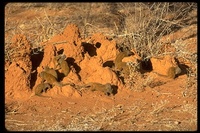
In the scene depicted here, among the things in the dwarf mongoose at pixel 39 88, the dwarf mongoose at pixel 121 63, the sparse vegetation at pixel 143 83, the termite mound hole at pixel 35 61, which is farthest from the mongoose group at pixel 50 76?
the dwarf mongoose at pixel 121 63

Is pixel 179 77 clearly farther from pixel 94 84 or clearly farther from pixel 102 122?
pixel 102 122

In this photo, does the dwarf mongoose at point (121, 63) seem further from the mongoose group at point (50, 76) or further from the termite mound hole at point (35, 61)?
the termite mound hole at point (35, 61)

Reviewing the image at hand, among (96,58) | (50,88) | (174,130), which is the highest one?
(96,58)

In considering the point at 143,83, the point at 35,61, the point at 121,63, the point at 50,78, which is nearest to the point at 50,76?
the point at 50,78

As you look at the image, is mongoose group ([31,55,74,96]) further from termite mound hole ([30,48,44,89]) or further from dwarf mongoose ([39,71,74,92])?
termite mound hole ([30,48,44,89])

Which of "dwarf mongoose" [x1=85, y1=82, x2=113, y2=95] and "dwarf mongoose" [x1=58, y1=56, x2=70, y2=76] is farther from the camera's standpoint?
"dwarf mongoose" [x1=58, y1=56, x2=70, y2=76]

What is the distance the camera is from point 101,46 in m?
6.93

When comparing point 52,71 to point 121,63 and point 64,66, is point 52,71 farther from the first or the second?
point 121,63

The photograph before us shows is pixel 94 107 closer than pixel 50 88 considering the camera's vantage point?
Yes

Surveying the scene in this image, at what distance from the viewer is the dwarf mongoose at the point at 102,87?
235 inches

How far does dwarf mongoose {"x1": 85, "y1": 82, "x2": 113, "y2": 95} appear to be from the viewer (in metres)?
5.96

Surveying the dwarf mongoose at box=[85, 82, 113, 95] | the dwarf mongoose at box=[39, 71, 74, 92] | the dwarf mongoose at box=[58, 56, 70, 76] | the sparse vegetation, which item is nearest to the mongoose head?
the dwarf mongoose at box=[85, 82, 113, 95]

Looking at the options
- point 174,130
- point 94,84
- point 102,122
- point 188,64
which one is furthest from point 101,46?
point 174,130

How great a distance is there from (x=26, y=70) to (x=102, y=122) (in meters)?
1.62
